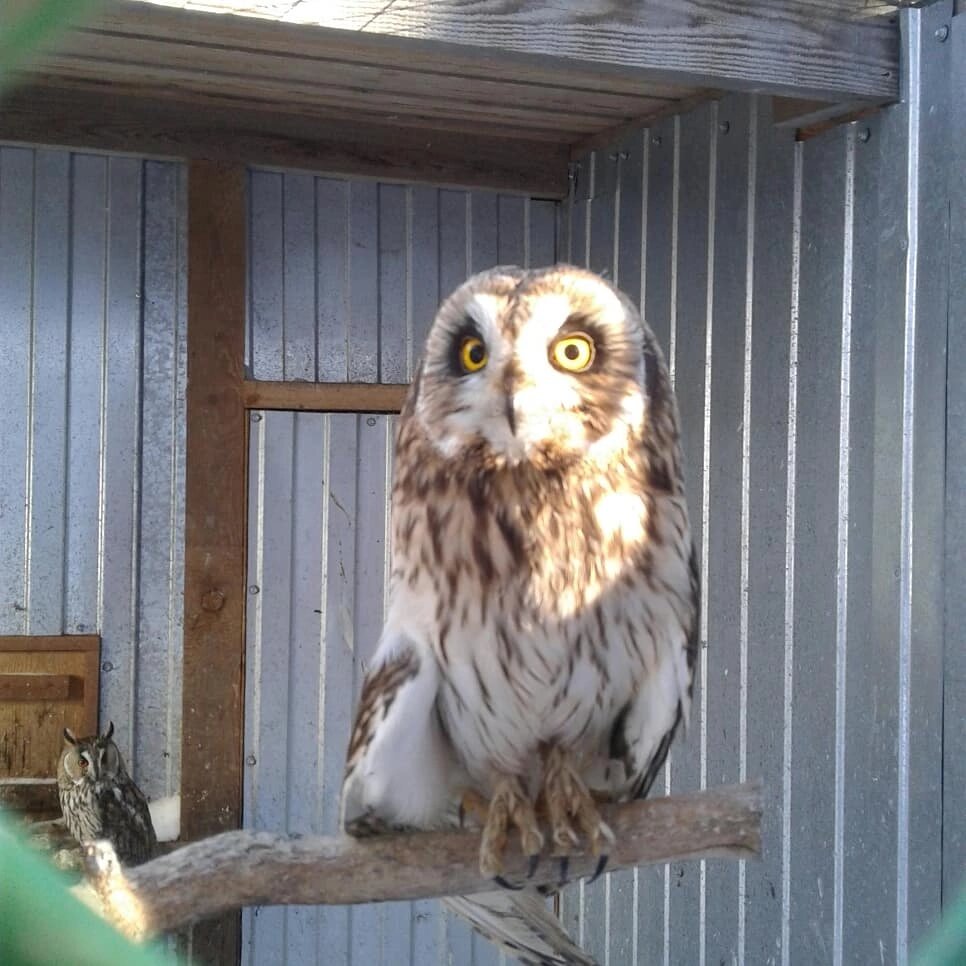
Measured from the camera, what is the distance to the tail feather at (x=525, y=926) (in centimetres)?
247

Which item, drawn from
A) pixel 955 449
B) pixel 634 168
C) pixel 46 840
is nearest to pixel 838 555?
pixel 955 449

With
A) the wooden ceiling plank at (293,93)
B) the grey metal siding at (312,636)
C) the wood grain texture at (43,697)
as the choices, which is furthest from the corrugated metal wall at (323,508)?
the wood grain texture at (43,697)

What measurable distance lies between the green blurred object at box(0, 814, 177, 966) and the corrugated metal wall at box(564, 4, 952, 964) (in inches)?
102

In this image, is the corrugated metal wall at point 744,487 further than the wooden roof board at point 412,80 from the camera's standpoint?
Yes

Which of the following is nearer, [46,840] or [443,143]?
[46,840]

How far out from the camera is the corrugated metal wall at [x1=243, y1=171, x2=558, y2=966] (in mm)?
4133

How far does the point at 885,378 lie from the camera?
284 cm

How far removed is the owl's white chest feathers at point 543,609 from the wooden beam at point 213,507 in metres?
1.94

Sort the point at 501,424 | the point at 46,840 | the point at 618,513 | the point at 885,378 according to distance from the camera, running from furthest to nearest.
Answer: the point at 46,840
the point at 885,378
the point at 618,513
the point at 501,424

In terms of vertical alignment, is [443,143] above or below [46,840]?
above

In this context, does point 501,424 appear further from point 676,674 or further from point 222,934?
point 222,934

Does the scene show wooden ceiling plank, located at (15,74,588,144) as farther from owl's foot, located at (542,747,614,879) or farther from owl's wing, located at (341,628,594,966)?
owl's foot, located at (542,747,614,879)

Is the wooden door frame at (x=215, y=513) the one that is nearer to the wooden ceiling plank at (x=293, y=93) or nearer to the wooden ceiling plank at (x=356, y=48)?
the wooden ceiling plank at (x=293, y=93)

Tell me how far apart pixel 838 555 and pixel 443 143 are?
2173mm
